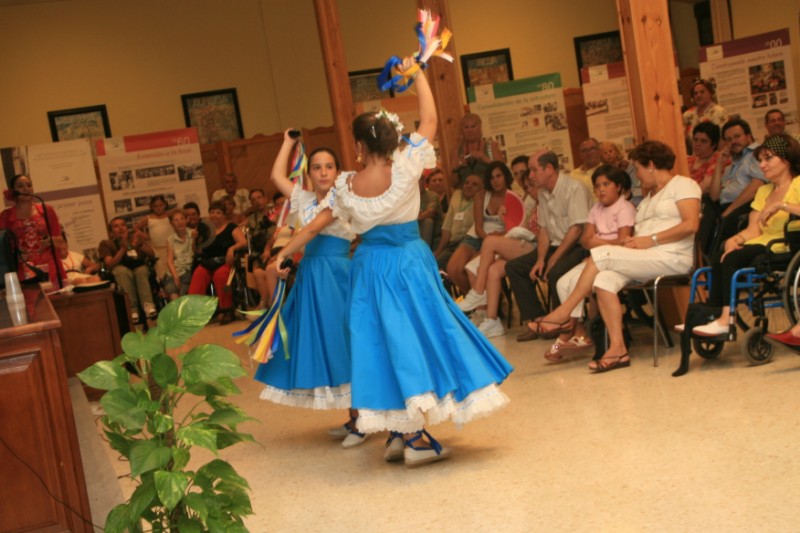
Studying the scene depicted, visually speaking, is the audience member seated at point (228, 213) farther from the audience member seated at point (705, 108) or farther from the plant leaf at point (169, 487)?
the plant leaf at point (169, 487)

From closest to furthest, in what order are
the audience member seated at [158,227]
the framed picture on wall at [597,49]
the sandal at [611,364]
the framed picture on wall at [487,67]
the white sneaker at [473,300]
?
the sandal at [611,364] → the white sneaker at [473,300] → the audience member seated at [158,227] → the framed picture on wall at [487,67] → the framed picture on wall at [597,49]

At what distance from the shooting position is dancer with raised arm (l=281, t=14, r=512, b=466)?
390cm

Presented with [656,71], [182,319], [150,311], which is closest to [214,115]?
[150,311]

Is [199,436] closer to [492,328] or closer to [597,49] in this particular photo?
[492,328]

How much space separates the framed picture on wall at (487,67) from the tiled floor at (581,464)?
10227mm

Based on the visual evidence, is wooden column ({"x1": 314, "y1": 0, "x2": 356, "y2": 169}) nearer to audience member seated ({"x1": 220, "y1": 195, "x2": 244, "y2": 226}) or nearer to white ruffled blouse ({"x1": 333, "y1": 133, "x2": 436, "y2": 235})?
audience member seated ({"x1": 220, "y1": 195, "x2": 244, "y2": 226})

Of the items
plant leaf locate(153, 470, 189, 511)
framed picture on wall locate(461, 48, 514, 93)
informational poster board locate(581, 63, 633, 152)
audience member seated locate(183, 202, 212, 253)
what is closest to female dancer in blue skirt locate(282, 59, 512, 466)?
plant leaf locate(153, 470, 189, 511)

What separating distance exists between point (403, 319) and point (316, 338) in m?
0.68

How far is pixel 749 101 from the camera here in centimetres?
1195

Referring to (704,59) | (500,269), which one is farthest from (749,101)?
(500,269)

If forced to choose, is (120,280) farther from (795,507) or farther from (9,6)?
(795,507)

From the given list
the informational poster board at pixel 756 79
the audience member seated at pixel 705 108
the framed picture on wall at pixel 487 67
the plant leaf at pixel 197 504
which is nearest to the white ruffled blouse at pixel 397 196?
the plant leaf at pixel 197 504

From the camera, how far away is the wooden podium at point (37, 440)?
10.9 feet

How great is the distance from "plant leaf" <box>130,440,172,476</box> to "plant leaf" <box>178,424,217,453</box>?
0.06 meters
